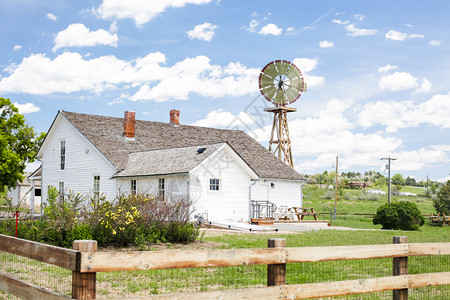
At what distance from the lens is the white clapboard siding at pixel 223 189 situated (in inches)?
988

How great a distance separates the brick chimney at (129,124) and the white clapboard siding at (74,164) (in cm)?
291

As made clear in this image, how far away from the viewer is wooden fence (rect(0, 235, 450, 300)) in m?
4.47

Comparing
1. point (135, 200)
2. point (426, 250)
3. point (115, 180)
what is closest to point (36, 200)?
point (115, 180)

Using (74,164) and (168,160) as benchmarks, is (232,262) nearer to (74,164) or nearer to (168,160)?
(168,160)

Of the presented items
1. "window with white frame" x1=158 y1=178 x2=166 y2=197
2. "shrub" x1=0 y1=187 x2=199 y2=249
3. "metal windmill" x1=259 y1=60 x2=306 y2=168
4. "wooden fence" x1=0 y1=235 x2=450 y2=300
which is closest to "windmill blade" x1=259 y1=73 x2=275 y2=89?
"metal windmill" x1=259 y1=60 x2=306 y2=168

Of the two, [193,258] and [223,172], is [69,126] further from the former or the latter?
[193,258]

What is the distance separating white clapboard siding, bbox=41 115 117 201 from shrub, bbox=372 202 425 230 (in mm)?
15813

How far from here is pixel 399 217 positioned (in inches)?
1140

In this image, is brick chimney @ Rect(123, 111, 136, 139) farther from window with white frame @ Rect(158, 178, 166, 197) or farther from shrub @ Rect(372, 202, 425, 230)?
shrub @ Rect(372, 202, 425, 230)

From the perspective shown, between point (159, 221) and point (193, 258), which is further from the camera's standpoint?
point (159, 221)

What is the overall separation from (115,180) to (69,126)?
6.34 m

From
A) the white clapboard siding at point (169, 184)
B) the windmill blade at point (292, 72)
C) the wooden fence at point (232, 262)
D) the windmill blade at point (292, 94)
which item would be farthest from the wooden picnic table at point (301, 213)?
the wooden fence at point (232, 262)

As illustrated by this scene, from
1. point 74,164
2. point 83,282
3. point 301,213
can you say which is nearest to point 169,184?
point 301,213

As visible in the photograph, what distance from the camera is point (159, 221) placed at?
14781mm
